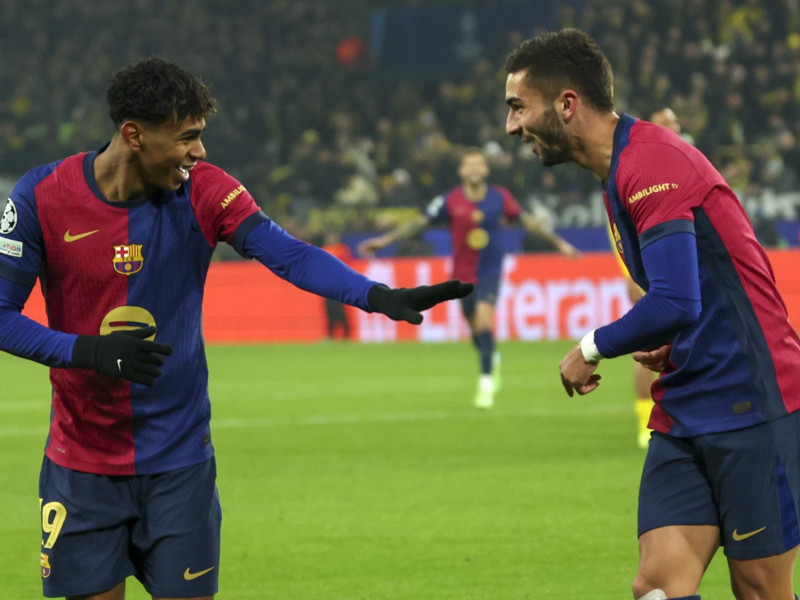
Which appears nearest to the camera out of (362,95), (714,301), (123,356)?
(123,356)

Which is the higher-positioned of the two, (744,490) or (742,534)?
(744,490)

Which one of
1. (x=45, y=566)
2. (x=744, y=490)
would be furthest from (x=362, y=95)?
(x=744, y=490)

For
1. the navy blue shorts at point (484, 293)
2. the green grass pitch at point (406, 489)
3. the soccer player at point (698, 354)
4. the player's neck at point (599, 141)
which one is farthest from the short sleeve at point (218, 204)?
the navy blue shorts at point (484, 293)

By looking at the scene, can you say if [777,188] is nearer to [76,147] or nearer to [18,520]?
[76,147]

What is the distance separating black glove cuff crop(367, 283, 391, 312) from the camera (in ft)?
12.6

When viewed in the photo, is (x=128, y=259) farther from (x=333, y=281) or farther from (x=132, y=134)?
(x=333, y=281)

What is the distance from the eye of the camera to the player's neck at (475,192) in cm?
1454

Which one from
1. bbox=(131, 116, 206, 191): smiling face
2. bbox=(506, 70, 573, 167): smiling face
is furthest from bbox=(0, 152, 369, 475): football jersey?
bbox=(506, 70, 573, 167): smiling face

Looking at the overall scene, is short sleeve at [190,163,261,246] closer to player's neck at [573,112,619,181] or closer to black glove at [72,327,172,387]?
black glove at [72,327,172,387]

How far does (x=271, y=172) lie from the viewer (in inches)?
1064

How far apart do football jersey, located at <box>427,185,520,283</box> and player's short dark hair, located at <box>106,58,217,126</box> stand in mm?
10759

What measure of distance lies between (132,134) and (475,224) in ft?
35.8

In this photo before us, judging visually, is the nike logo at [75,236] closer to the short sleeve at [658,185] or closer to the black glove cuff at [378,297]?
the black glove cuff at [378,297]

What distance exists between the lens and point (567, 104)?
3.90 metres
